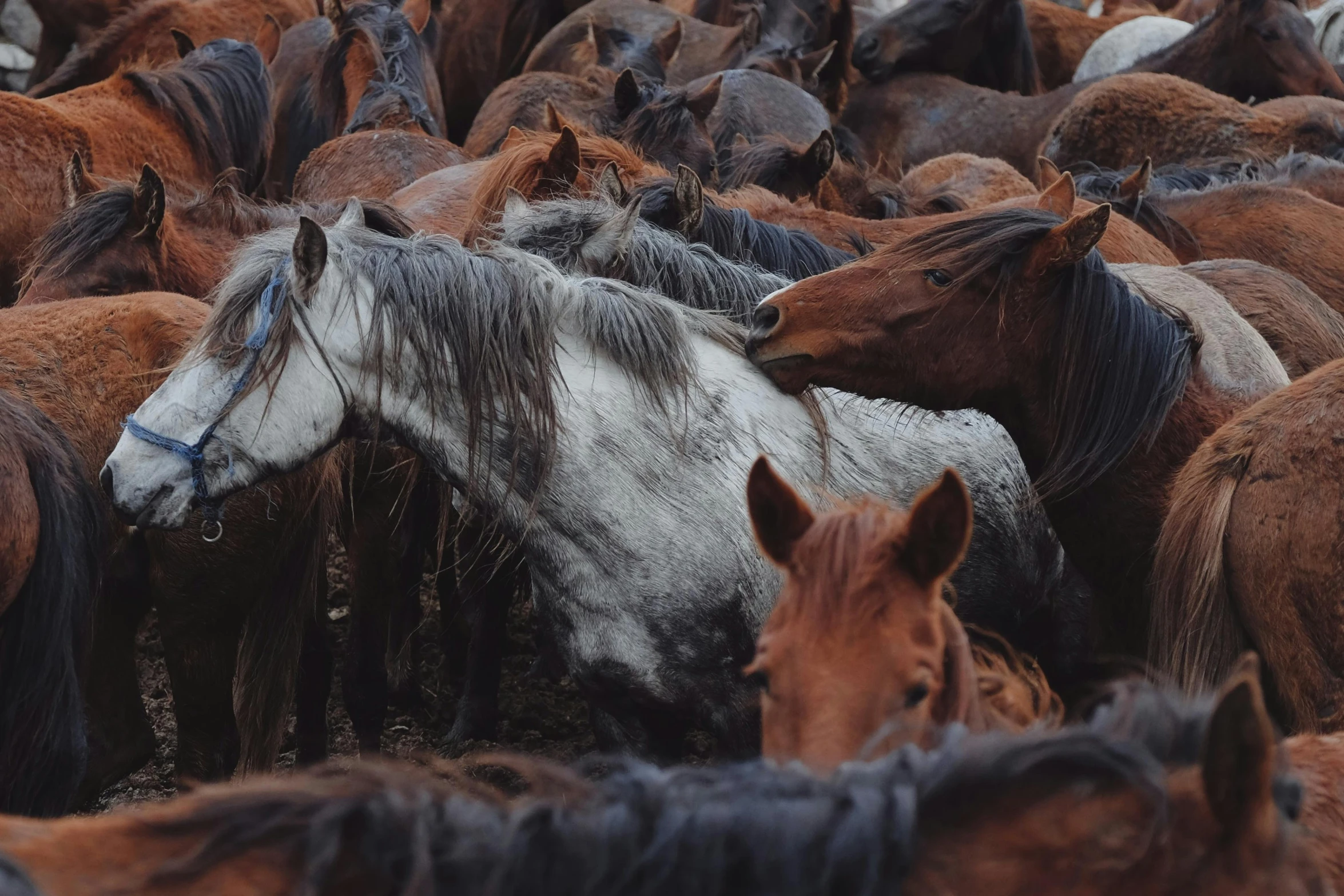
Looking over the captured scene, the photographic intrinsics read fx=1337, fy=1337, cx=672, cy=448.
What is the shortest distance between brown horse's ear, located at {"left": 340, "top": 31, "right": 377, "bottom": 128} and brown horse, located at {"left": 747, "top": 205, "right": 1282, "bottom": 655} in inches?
202

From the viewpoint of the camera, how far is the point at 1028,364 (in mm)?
2992

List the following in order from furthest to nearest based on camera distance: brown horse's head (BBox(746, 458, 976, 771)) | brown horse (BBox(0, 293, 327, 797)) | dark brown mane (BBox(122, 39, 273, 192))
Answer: dark brown mane (BBox(122, 39, 273, 192))
brown horse (BBox(0, 293, 327, 797))
brown horse's head (BBox(746, 458, 976, 771))

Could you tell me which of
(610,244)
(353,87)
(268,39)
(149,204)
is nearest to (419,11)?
(268,39)

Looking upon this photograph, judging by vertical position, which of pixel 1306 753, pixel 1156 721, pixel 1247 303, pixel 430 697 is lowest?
pixel 430 697

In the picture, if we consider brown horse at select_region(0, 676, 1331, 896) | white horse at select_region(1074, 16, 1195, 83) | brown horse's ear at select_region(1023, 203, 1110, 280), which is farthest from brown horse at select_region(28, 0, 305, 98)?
brown horse at select_region(0, 676, 1331, 896)

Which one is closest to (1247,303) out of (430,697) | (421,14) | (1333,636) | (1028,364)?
(1028,364)

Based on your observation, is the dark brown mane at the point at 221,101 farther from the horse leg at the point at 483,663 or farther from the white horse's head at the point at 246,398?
the white horse's head at the point at 246,398

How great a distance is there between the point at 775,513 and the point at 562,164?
2635mm

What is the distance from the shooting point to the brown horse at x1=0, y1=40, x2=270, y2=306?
5719 mm

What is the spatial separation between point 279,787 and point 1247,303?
13.3ft

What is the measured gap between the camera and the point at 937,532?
1841 mm

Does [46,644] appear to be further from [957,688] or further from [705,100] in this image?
[705,100]

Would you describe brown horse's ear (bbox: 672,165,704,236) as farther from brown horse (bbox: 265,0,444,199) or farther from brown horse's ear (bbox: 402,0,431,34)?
brown horse's ear (bbox: 402,0,431,34)

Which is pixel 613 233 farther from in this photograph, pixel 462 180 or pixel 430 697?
pixel 430 697
